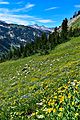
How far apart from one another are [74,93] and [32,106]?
479 centimetres


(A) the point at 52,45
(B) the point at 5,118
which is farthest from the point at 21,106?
(A) the point at 52,45

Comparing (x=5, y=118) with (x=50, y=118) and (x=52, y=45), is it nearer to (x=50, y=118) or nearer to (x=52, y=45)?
(x=50, y=118)

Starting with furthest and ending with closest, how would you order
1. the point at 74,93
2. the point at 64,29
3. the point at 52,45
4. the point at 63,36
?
the point at 64,29 < the point at 63,36 < the point at 52,45 < the point at 74,93

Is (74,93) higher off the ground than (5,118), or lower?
higher

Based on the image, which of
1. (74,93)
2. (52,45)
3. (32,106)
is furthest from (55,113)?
(52,45)

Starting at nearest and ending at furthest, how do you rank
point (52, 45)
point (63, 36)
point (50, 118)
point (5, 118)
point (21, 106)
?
point (50, 118) < point (5, 118) < point (21, 106) < point (52, 45) < point (63, 36)

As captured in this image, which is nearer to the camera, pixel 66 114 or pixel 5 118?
→ pixel 66 114

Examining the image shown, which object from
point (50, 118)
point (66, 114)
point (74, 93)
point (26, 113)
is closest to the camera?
point (66, 114)

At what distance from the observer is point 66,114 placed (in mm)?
8289

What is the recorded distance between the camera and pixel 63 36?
315 feet

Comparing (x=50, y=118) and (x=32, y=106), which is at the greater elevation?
(x=50, y=118)

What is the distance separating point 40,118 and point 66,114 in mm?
1787

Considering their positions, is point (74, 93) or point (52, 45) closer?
point (74, 93)

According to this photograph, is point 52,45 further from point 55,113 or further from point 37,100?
point 55,113
